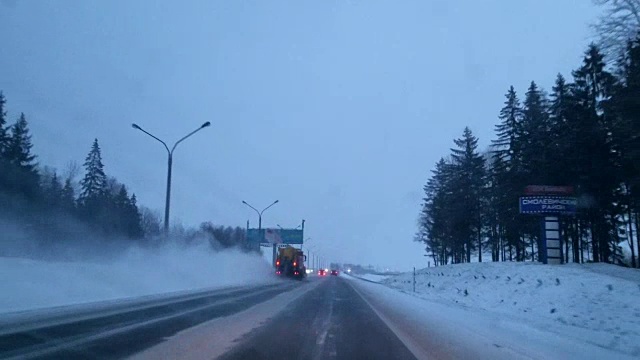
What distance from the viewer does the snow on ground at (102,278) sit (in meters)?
23.2

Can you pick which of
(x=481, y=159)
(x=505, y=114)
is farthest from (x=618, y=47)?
(x=481, y=159)

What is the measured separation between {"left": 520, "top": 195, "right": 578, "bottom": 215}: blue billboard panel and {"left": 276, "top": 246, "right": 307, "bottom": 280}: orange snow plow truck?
127ft

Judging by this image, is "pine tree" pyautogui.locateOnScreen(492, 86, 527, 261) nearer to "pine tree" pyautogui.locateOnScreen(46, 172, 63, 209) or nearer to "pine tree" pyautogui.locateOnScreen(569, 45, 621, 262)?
"pine tree" pyautogui.locateOnScreen(569, 45, 621, 262)

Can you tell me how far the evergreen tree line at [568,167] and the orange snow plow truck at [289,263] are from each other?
17.4m

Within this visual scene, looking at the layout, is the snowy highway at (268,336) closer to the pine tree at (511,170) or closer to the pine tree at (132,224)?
the pine tree at (511,170)

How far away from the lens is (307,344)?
13766 millimetres

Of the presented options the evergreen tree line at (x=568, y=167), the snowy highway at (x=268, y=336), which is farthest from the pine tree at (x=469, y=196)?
the snowy highway at (x=268, y=336)

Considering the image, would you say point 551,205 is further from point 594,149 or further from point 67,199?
point 67,199

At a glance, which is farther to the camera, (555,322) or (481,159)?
(481,159)

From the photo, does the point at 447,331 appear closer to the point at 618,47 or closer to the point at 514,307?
the point at 514,307

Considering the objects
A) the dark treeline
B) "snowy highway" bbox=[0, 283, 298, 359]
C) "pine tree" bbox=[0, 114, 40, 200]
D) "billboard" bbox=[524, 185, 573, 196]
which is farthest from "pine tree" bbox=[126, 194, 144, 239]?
"snowy highway" bbox=[0, 283, 298, 359]

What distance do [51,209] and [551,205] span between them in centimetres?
4818

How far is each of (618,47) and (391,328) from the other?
58.4ft

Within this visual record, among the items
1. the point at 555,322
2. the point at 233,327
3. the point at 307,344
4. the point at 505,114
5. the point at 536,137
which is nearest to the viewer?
the point at 307,344
